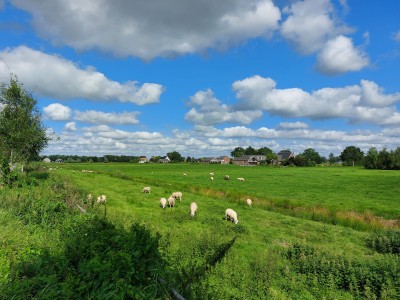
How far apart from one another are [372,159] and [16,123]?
12964 centimetres

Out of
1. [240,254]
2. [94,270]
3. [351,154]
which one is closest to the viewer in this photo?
[94,270]

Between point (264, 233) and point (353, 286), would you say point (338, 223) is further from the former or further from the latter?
point (353, 286)

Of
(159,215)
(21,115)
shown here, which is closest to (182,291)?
(159,215)

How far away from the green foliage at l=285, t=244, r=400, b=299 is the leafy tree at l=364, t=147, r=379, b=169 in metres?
125

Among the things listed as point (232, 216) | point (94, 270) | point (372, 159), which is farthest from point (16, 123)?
point (372, 159)

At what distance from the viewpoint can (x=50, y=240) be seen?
9.35 metres

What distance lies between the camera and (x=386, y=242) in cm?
1712

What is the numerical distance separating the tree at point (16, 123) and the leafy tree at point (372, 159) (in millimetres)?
124911

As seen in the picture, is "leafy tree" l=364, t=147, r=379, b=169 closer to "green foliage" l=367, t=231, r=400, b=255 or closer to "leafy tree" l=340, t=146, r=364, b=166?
"leafy tree" l=340, t=146, r=364, b=166

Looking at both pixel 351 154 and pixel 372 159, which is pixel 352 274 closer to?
pixel 372 159

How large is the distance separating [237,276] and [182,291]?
15.8ft

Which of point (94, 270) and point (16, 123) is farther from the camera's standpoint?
point (16, 123)

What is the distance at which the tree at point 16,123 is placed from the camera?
3241cm

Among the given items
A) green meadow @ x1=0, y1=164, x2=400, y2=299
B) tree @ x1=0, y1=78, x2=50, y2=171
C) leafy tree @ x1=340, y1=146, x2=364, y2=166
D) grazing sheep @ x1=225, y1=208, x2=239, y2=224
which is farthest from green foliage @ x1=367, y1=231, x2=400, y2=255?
leafy tree @ x1=340, y1=146, x2=364, y2=166
